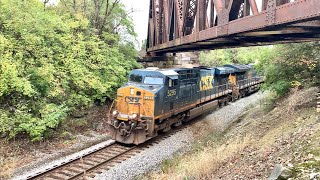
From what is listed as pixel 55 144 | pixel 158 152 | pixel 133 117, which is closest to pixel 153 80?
pixel 133 117

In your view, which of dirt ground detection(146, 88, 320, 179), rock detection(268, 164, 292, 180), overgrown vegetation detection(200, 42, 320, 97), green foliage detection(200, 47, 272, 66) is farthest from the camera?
green foliage detection(200, 47, 272, 66)

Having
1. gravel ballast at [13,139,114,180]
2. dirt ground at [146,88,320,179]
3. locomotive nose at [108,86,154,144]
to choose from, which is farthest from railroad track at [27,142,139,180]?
dirt ground at [146,88,320,179]

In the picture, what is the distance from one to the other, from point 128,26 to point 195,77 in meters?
7.77

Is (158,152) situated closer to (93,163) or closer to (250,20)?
(93,163)

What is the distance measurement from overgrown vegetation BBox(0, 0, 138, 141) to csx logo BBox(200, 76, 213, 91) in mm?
4900

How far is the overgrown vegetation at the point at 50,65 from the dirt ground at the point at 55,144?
0.46 metres

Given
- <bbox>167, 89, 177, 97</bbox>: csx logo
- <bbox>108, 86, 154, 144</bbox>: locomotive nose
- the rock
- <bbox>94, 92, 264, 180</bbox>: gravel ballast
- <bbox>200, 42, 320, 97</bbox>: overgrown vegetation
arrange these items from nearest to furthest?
1. the rock
2. <bbox>94, 92, 264, 180</bbox>: gravel ballast
3. <bbox>108, 86, 154, 144</bbox>: locomotive nose
4. <bbox>200, 42, 320, 97</bbox>: overgrown vegetation
5. <bbox>167, 89, 177, 97</bbox>: csx logo

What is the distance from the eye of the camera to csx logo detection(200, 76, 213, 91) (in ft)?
58.9

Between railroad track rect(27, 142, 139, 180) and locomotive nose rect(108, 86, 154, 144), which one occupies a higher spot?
locomotive nose rect(108, 86, 154, 144)

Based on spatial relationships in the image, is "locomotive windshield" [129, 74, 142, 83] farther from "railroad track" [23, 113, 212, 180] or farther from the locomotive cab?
"railroad track" [23, 113, 212, 180]

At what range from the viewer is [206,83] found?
736 inches

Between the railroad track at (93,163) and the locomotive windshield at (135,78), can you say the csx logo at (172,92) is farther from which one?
the railroad track at (93,163)

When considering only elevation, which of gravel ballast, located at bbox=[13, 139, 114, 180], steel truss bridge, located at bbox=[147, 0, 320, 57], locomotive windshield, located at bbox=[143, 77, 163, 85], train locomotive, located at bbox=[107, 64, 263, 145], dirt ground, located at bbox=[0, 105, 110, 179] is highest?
steel truss bridge, located at bbox=[147, 0, 320, 57]

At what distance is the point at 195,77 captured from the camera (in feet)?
55.3
